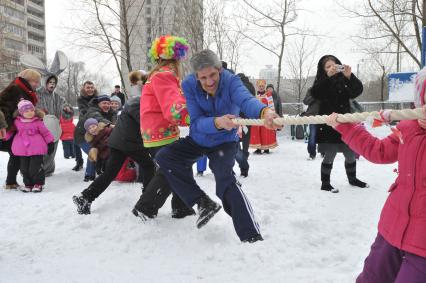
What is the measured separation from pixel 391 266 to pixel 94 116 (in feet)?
16.2

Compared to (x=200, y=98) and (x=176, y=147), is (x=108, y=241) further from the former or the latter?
(x=200, y=98)

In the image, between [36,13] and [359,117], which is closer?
[359,117]

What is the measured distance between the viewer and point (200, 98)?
3.07 meters

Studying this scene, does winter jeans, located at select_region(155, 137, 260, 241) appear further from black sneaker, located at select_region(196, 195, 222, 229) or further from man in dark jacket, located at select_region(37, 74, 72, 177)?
man in dark jacket, located at select_region(37, 74, 72, 177)

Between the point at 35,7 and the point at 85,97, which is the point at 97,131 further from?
the point at 35,7

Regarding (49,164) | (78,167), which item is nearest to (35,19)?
(78,167)

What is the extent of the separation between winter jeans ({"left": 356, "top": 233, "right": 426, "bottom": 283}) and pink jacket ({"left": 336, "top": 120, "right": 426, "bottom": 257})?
0.05m

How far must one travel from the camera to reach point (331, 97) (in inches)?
209

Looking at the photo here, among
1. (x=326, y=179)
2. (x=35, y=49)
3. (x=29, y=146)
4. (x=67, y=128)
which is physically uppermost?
(x=35, y=49)

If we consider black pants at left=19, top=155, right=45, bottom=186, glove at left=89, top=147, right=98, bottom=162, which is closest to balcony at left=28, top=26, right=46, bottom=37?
black pants at left=19, top=155, right=45, bottom=186

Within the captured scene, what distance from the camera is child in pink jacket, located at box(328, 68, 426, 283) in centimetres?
175

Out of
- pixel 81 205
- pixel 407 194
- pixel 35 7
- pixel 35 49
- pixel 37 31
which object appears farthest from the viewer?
pixel 37 31

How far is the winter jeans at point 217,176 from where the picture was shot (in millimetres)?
3010

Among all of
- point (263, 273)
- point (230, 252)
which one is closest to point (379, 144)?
point (263, 273)
